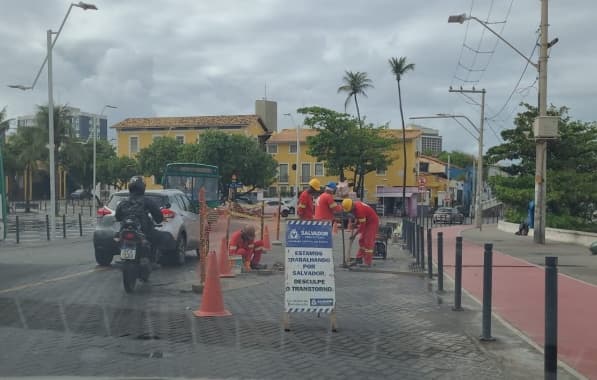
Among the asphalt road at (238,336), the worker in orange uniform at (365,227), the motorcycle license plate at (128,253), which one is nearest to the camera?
the asphalt road at (238,336)

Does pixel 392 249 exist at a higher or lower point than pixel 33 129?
lower

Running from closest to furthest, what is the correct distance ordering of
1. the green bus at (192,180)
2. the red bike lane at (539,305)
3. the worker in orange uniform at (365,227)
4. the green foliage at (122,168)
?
the red bike lane at (539,305) < the worker in orange uniform at (365,227) < the green bus at (192,180) < the green foliage at (122,168)

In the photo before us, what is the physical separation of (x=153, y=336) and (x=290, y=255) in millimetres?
1743

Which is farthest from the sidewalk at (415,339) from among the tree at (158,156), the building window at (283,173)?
the building window at (283,173)

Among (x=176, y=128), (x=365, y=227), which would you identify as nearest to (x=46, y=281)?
(x=365, y=227)

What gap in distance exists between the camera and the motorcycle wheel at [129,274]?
1040cm

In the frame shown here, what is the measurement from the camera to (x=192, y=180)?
3484cm

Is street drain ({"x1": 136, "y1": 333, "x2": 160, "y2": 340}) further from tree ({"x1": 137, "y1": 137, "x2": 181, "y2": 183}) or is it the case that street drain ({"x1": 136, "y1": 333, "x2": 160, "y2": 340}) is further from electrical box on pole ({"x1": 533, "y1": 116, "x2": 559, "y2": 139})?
tree ({"x1": 137, "y1": 137, "x2": 181, "y2": 183})

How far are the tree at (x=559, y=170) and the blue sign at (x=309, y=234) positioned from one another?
2460cm

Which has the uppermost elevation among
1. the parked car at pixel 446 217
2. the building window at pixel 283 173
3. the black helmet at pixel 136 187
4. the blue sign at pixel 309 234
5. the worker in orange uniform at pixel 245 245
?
the building window at pixel 283 173

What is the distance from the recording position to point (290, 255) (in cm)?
780

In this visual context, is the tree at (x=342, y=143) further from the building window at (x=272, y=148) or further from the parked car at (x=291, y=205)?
the building window at (x=272, y=148)

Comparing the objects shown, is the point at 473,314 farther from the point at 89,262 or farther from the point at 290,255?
the point at 89,262

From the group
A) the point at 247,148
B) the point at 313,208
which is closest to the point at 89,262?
the point at 313,208
